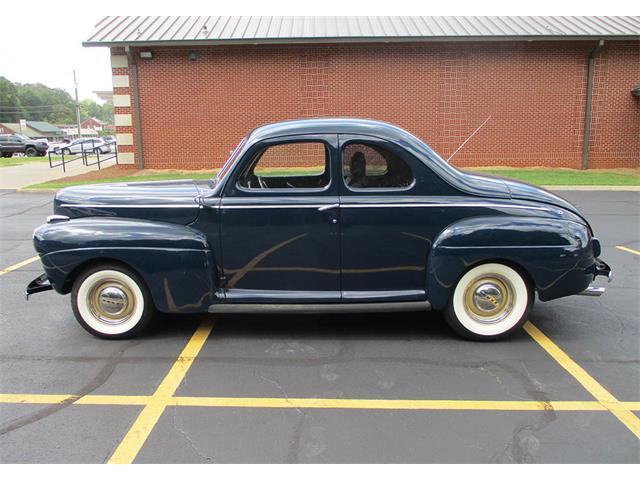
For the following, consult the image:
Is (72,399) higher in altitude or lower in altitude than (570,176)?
lower

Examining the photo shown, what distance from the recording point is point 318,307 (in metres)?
4.25

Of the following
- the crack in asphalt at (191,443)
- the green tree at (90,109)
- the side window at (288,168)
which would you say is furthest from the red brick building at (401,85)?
the green tree at (90,109)

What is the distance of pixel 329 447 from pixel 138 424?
A: 117 cm

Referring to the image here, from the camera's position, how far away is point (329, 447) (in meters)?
2.84

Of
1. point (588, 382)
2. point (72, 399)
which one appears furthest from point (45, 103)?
point (588, 382)

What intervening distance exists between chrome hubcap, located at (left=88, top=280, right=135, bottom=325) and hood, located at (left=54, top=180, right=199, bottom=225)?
1.97 ft

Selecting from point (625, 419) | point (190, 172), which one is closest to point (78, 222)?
point (625, 419)

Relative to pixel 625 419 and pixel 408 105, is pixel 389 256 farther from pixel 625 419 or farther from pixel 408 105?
pixel 408 105

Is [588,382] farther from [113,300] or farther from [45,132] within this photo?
[45,132]

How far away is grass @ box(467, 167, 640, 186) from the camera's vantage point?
1501 cm

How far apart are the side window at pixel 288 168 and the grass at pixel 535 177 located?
31.3 ft

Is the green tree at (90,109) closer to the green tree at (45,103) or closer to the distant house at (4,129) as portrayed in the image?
the green tree at (45,103)

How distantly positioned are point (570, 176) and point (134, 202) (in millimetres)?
15253

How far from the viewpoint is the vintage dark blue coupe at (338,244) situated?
414cm
